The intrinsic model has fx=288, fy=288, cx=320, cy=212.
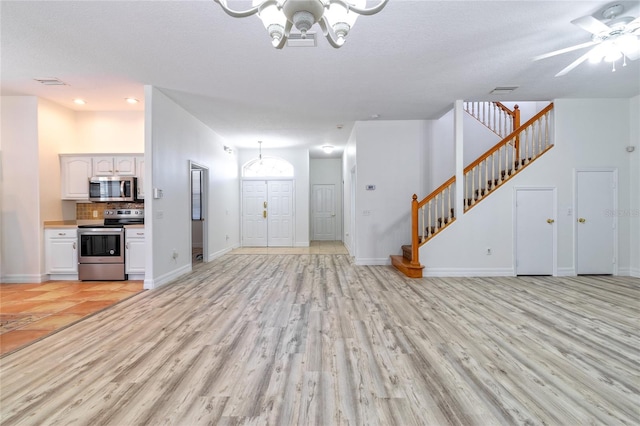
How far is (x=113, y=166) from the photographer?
5270mm

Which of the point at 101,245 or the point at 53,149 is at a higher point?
the point at 53,149

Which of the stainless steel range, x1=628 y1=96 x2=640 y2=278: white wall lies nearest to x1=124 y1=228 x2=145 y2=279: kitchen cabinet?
the stainless steel range

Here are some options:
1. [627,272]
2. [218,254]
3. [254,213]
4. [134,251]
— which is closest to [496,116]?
[627,272]

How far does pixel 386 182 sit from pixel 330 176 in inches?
176

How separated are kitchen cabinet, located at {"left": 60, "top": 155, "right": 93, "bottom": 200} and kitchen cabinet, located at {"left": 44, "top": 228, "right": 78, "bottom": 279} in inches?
27.7

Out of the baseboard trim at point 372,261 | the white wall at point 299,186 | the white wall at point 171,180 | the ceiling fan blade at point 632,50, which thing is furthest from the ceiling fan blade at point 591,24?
the white wall at point 299,186

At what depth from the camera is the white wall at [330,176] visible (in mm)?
10547

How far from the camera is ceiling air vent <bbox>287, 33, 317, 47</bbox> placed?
10.0 feet

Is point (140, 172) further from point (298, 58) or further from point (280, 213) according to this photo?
point (280, 213)

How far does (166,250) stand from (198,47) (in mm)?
3208

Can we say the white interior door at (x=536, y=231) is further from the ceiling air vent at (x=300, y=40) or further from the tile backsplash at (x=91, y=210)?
the tile backsplash at (x=91, y=210)

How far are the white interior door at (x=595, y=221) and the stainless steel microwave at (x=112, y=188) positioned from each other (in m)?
8.17

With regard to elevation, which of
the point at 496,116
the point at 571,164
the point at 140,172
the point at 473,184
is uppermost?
the point at 496,116

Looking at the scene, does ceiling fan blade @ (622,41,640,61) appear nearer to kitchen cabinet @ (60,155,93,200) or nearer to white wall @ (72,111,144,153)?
white wall @ (72,111,144,153)
